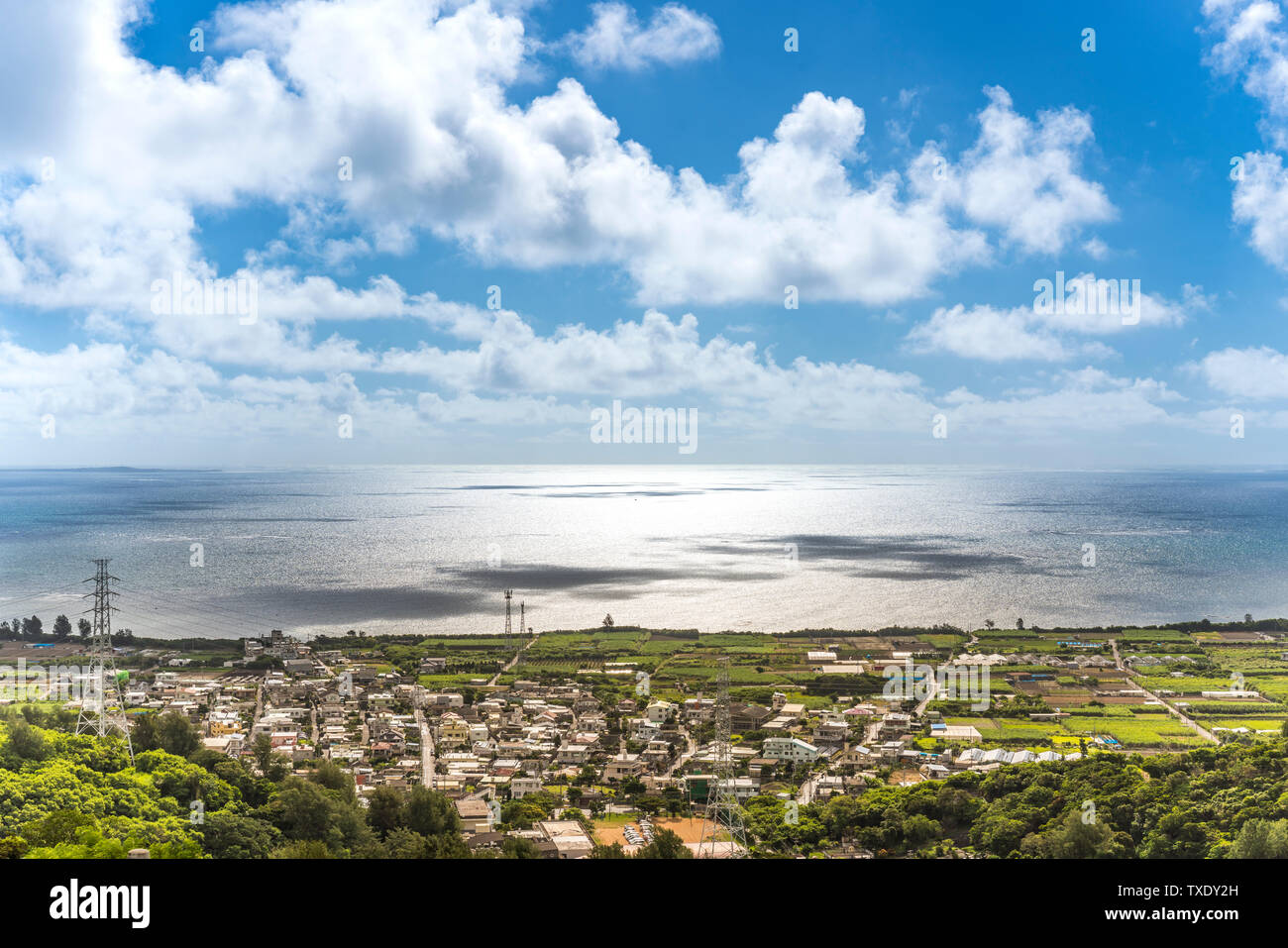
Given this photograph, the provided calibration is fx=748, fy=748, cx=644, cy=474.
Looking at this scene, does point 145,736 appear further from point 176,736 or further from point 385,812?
point 385,812

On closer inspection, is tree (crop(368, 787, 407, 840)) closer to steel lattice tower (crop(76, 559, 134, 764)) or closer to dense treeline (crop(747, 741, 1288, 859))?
steel lattice tower (crop(76, 559, 134, 764))

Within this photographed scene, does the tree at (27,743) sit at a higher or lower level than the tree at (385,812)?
higher

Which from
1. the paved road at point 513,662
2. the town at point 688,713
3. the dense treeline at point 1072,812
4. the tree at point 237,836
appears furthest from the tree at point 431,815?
the paved road at point 513,662

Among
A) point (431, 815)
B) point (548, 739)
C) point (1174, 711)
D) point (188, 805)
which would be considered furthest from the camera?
point (1174, 711)

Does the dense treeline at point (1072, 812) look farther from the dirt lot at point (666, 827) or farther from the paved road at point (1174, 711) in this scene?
the paved road at point (1174, 711)

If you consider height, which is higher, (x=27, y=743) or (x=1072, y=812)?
(x=27, y=743)

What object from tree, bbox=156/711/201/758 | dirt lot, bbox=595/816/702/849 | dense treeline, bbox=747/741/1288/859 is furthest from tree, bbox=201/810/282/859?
dense treeline, bbox=747/741/1288/859

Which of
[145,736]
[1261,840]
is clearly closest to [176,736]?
[145,736]
